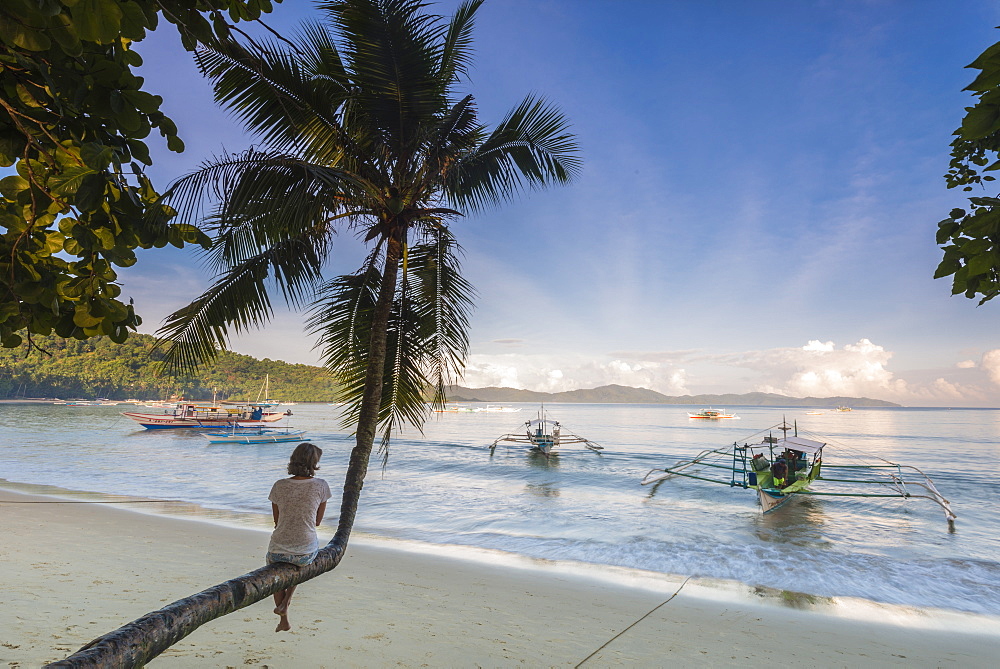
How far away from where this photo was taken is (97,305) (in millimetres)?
1417

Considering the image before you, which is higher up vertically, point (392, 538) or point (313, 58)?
point (313, 58)

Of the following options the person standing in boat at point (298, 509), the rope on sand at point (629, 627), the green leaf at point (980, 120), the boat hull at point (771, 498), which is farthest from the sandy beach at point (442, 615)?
the boat hull at point (771, 498)

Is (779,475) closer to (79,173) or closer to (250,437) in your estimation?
(79,173)

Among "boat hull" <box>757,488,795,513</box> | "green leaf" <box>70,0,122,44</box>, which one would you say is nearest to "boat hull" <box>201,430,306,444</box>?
"boat hull" <box>757,488,795,513</box>

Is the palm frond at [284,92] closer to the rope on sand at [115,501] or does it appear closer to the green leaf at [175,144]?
the green leaf at [175,144]

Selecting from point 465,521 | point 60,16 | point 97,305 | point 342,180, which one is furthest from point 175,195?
point 465,521

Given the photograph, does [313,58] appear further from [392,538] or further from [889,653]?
[392,538]

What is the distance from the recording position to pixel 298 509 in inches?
144

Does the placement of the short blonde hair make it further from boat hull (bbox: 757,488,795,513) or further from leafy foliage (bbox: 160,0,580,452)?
boat hull (bbox: 757,488,795,513)

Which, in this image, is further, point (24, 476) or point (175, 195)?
point (24, 476)

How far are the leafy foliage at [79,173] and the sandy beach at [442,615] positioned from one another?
13.5 ft

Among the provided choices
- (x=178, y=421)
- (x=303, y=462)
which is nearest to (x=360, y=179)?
(x=303, y=462)

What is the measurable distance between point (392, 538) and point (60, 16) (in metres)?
12.5

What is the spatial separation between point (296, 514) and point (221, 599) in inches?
53.5
